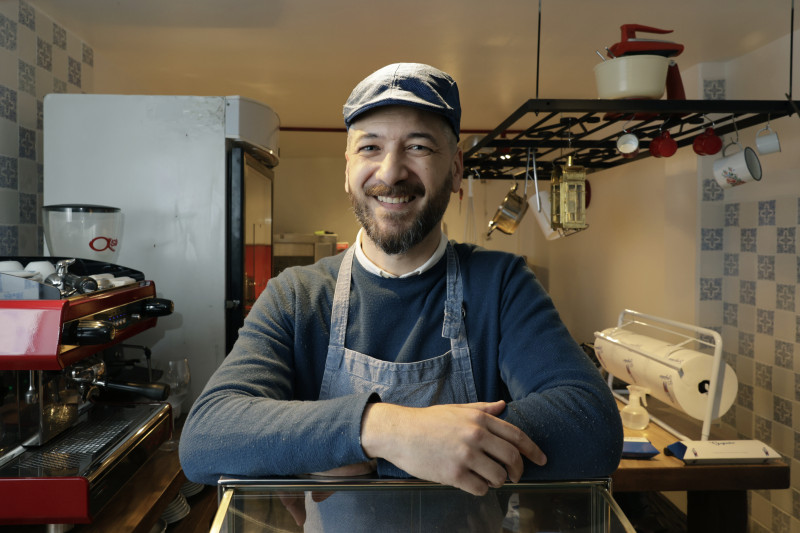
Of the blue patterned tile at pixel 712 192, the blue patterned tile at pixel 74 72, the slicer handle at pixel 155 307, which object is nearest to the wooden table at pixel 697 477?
the slicer handle at pixel 155 307

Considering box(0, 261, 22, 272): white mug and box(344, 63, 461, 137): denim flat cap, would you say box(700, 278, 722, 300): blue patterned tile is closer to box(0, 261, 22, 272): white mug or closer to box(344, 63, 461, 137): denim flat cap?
box(344, 63, 461, 137): denim flat cap

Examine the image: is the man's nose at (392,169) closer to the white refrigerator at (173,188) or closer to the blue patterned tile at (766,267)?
the white refrigerator at (173,188)

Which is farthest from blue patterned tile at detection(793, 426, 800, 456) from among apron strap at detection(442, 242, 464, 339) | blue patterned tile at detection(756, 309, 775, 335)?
apron strap at detection(442, 242, 464, 339)

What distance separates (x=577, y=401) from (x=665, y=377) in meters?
1.36

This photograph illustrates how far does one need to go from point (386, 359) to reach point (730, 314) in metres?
2.72

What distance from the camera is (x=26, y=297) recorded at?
1316 millimetres

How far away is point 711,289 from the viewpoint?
10.7ft

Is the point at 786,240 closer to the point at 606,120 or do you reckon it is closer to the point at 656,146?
the point at 656,146

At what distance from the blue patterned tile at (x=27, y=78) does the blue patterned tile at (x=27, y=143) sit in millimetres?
161

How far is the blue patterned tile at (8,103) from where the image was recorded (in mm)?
2242

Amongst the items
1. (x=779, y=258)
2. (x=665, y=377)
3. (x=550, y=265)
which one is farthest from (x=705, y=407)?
(x=550, y=265)

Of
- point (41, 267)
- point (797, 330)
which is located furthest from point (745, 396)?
point (41, 267)

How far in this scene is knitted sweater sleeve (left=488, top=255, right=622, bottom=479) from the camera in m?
0.88

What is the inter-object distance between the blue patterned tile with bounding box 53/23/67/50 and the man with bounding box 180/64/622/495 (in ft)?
7.24
